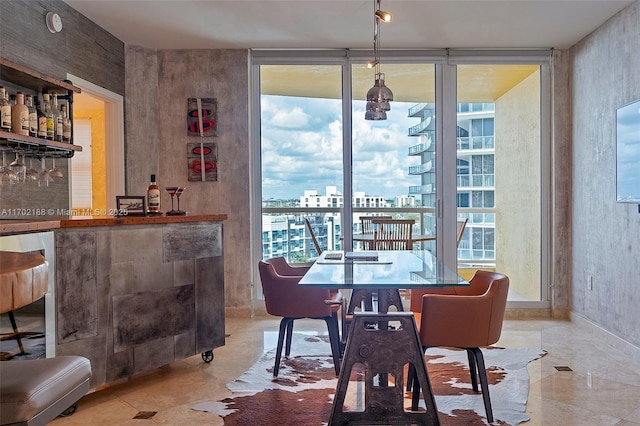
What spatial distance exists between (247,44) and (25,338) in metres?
3.58

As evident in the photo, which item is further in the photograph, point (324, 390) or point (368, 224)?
point (368, 224)

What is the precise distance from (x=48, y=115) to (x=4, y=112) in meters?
0.46

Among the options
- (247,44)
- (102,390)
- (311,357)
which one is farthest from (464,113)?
(102,390)

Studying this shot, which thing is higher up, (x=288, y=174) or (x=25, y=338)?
(x=288, y=174)

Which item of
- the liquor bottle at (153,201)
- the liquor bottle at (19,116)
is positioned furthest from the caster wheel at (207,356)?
the liquor bottle at (19,116)

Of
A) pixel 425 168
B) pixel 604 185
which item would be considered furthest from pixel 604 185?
pixel 425 168

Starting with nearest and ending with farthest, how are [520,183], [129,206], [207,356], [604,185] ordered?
[129,206] → [207,356] → [604,185] → [520,183]

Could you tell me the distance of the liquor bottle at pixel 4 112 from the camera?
3059 mm

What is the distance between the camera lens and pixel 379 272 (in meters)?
2.84

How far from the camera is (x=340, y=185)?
559 cm

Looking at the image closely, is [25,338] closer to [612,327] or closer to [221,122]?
[221,122]

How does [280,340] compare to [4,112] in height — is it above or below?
below

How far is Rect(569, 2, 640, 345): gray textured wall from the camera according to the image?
4023 mm

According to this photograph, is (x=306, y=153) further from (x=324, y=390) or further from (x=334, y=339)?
(x=324, y=390)
